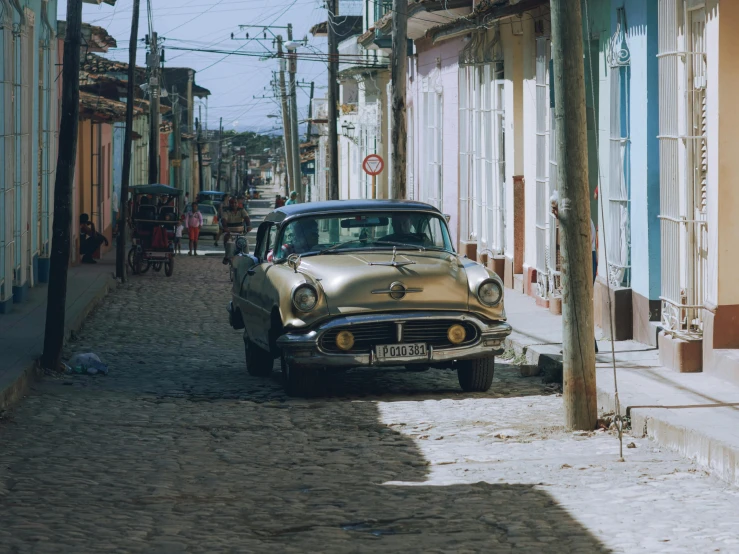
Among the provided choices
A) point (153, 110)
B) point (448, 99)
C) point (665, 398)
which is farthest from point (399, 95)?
point (153, 110)

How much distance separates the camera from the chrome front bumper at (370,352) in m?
10.3

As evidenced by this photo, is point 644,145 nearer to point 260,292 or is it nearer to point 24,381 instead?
point 260,292

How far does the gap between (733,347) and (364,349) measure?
9.52 ft

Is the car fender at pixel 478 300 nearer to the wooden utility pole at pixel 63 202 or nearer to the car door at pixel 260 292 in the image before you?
the car door at pixel 260 292

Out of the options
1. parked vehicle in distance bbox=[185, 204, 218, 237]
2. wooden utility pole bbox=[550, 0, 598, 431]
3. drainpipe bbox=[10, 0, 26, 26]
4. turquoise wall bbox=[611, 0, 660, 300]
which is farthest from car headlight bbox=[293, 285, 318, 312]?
parked vehicle in distance bbox=[185, 204, 218, 237]

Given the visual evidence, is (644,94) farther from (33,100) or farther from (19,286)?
(33,100)

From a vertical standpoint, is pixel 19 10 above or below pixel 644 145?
above

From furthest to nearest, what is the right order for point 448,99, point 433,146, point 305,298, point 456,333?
1. point 433,146
2. point 448,99
3. point 456,333
4. point 305,298

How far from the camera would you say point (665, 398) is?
9.37m

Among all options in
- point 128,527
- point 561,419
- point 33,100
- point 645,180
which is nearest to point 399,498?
point 128,527

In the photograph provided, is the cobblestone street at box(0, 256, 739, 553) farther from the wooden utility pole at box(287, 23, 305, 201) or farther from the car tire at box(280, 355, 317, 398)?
the wooden utility pole at box(287, 23, 305, 201)

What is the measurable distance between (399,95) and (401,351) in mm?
12161

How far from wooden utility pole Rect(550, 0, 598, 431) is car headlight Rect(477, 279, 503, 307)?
5.47 feet

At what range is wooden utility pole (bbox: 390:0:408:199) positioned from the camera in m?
22.0
